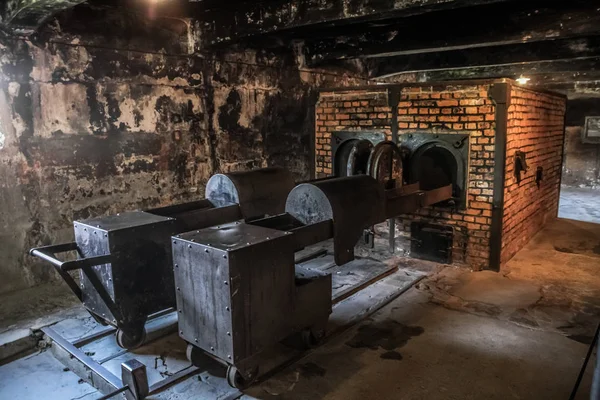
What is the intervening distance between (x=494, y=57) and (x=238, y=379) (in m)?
5.70

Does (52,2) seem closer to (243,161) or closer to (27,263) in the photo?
(27,263)

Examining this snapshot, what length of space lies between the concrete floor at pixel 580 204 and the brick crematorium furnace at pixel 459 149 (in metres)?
2.28

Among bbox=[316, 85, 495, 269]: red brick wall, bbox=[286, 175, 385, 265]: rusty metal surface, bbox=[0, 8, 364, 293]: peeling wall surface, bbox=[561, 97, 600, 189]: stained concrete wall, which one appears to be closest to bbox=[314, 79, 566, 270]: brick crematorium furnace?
bbox=[316, 85, 495, 269]: red brick wall

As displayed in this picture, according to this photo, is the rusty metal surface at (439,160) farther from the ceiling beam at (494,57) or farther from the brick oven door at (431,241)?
the ceiling beam at (494,57)

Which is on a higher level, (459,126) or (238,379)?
(459,126)

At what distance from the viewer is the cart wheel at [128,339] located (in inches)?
122

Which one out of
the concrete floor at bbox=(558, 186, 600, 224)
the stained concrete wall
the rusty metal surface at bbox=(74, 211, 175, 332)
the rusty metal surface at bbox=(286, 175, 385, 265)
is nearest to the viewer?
the rusty metal surface at bbox=(74, 211, 175, 332)

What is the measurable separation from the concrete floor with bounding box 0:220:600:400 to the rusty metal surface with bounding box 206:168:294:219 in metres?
1.34

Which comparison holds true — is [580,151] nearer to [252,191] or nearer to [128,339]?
[252,191]

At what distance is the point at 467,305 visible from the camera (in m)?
3.83

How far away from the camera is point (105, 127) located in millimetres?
4316

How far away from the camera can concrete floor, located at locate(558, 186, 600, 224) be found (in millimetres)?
7398

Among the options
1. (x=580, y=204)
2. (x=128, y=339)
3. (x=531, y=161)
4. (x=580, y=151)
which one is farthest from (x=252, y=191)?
(x=580, y=151)

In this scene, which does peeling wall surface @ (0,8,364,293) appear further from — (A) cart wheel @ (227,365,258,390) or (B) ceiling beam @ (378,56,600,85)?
(B) ceiling beam @ (378,56,600,85)
